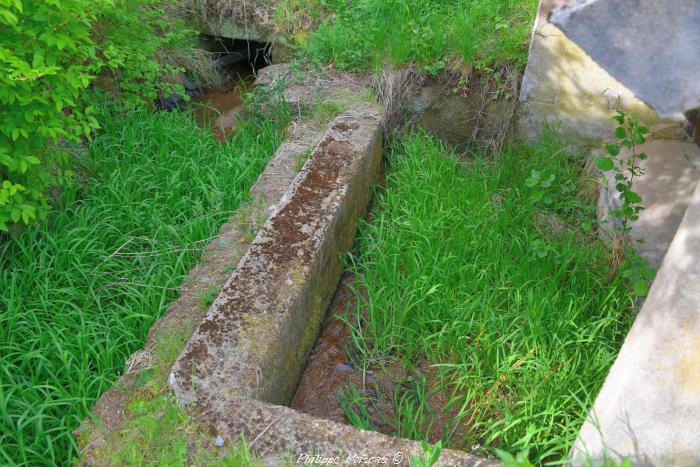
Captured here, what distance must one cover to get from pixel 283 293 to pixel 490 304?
108 centimetres

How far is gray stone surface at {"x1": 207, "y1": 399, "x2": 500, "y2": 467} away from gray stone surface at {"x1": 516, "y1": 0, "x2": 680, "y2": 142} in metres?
2.97

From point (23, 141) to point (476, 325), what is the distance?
240 cm

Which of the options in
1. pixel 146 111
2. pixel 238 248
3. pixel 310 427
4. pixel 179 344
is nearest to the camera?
pixel 310 427

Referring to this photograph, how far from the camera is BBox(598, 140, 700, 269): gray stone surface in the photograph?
332 cm

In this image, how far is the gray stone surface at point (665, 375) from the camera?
1550 mm

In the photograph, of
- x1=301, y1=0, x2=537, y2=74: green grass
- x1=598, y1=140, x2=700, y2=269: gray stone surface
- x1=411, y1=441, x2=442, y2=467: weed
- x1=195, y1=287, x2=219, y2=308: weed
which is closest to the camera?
x1=411, y1=441, x2=442, y2=467: weed

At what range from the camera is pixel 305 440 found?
85.1 inches

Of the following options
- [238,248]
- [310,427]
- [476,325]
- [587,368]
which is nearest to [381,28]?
[238,248]

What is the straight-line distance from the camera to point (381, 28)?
4945 mm

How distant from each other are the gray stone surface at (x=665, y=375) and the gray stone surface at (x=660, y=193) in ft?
5.70

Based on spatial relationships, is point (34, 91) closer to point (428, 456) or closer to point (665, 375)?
point (428, 456)

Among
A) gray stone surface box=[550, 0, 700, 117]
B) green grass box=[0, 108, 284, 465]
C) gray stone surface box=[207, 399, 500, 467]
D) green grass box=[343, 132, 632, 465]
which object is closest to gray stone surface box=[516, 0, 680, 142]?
green grass box=[343, 132, 632, 465]

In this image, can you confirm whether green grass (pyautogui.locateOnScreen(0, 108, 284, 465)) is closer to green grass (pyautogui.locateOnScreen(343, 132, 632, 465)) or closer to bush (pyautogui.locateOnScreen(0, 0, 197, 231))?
bush (pyautogui.locateOnScreen(0, 0, 197, 231))

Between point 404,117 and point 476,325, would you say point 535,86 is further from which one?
point 476,325
